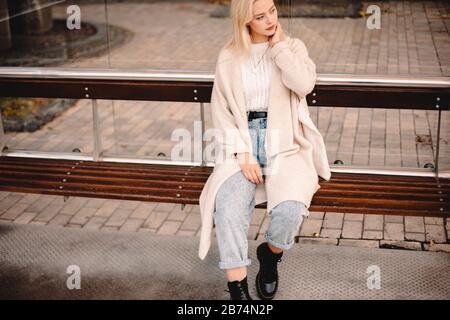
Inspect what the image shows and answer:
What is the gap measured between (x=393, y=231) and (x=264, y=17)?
1871mm

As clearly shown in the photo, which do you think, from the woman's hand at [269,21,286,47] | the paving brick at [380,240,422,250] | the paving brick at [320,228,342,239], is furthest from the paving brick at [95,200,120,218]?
the woman's hand at [269,21,286,47]

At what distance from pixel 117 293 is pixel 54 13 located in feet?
12.8

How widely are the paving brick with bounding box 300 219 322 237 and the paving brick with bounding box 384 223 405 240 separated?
0.44 meters

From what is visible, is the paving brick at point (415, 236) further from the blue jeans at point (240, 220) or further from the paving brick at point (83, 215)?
the paving brick at point (83, 215)

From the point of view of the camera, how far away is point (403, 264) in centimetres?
401

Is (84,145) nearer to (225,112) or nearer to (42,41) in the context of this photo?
(42,41)

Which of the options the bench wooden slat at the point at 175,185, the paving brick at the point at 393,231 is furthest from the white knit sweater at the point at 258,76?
the paving brick at the point at 393,231

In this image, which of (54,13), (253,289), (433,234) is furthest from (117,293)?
(54,13)

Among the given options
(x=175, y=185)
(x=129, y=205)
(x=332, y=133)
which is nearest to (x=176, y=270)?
(x=175, y=185)

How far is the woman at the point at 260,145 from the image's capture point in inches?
131

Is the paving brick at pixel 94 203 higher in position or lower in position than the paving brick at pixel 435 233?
lower

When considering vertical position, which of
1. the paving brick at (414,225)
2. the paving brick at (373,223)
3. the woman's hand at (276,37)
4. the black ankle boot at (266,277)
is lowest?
the paving brick at (373,223)

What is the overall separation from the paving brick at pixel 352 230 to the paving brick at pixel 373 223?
5cm

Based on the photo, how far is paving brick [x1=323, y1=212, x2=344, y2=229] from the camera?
462 centimetres
